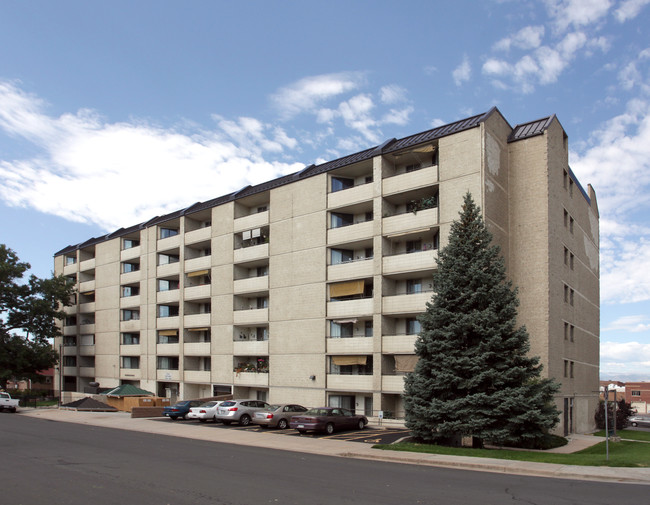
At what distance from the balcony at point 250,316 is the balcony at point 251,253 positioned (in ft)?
13.0

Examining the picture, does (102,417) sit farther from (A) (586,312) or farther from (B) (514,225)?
(A) (586,312)

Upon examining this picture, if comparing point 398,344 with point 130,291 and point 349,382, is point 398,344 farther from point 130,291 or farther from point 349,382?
point 130,291

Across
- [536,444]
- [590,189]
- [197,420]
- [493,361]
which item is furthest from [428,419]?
[590,189]

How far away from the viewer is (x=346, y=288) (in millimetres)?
36250

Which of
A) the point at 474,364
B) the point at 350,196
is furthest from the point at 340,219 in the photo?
the point at 474,364

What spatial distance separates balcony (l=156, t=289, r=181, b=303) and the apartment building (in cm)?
18

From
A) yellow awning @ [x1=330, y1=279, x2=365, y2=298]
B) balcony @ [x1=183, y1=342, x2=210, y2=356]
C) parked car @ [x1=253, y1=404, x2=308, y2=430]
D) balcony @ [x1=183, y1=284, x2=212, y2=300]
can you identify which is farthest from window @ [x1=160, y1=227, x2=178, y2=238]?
parked car @ [x1=253, y1=404, x2=308, y2=430]

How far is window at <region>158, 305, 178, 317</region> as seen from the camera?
52750 mm

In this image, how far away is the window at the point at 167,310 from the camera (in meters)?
52.8

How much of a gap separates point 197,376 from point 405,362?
A: 21823mm

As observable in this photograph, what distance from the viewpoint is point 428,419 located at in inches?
915

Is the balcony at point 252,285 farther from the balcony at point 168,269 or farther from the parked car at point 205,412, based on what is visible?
the parked car at point 205,412

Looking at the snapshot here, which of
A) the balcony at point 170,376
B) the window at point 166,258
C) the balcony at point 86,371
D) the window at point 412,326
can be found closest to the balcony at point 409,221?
the window at point 412,326

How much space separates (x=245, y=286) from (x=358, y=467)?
26917mm
